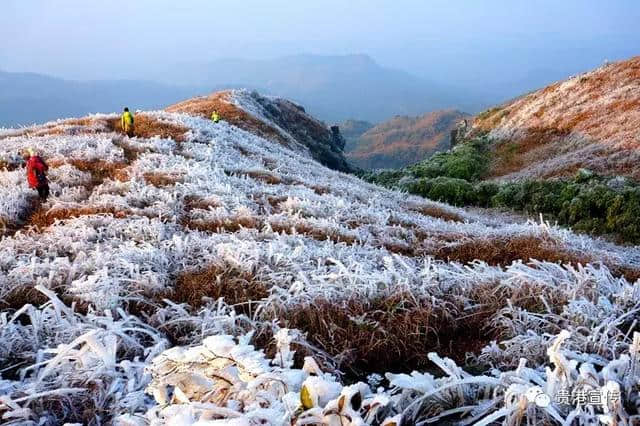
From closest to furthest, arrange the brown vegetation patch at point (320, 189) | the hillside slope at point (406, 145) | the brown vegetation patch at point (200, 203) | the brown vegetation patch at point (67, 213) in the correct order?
the brown vegetation patch at point (67, 213) < the brown vegetation patch at point (200, 203) < the brown vegetation patch at point (320, 189) < the hillside slope at point (406, 145)

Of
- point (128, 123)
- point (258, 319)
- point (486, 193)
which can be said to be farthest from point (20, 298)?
point (486, 193)

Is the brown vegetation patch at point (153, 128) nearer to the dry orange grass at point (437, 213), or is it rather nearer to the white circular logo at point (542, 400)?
the dry orange grass at point (437, 213)

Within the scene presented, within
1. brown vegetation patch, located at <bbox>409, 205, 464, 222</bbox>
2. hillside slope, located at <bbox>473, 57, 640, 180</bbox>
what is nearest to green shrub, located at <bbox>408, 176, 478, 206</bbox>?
hillside slope, located at <bbox>473, 57, 640, 180</bbox>

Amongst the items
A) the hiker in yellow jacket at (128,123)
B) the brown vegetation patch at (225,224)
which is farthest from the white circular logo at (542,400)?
the hiker in yellow jacket at (128,123)

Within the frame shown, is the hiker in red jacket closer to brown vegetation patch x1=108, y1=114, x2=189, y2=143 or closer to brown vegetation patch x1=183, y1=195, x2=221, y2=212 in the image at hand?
brown vegetation patch x1=183, y1=195, x2=221, y2=212

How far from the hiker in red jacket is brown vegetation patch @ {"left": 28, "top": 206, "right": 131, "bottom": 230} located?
55.6 inches

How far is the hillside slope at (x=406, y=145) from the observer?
507ft

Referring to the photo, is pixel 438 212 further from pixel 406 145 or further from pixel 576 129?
pixel 406 145

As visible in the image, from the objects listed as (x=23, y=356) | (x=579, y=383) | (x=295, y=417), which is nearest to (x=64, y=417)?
(x=23, y=356)

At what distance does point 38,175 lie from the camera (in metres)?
12.4

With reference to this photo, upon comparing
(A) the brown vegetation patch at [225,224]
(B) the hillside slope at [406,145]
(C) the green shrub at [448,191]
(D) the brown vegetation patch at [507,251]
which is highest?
(A) the brown vegetation patch at [225,224]

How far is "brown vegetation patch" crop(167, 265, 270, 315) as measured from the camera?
6328mm

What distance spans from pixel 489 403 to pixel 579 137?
36824 mm

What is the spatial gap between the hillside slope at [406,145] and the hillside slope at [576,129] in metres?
92.8
